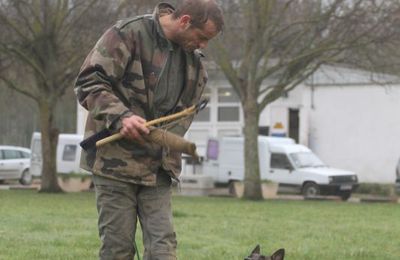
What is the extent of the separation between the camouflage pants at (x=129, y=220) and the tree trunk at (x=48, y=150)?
2417 centimetres

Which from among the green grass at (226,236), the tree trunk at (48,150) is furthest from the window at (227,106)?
the green grass at (226,236)

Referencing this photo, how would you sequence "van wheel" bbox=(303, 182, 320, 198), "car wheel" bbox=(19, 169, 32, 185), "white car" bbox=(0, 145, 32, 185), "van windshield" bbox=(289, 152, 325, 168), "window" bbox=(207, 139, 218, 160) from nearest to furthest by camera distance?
"van wheel" bbox=(303, 182, 320, 198), "van windshield" bbox=(289, 152, 325, 168), "window" bbox=(207, 139, 218, 160), "white car" bbox=(0, 145, 32, 185), "car wheel" bbox=(19, 169, 32, 185)

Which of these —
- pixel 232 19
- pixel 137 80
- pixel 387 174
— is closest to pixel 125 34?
pixel 137 80

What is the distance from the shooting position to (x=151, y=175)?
500 centimetres

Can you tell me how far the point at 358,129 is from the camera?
132 feet

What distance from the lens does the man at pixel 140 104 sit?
15.9 ft

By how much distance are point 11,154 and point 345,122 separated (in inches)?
645

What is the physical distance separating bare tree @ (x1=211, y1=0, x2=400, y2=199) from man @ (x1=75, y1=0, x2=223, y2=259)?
66.1 ft

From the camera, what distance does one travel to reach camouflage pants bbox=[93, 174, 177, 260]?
16.3 ft

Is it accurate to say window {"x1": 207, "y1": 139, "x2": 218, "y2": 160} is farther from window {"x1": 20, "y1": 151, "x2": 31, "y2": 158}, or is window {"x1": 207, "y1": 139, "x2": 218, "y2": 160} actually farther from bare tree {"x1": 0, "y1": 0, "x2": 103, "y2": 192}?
window {"x1": 20, "y1": 151, "x2": 31, "y2": 158}

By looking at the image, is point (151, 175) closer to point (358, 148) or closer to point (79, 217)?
point (79, 217)

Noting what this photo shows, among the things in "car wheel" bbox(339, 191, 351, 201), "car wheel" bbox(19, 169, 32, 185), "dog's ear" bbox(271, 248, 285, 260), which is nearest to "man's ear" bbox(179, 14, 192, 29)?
"dog's ear" bbox(271, 248, 285, 260)

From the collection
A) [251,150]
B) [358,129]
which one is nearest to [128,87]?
[251,150]

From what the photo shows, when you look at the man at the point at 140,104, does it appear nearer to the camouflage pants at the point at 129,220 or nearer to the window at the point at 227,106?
the camouflage pants at the point at 129,220
